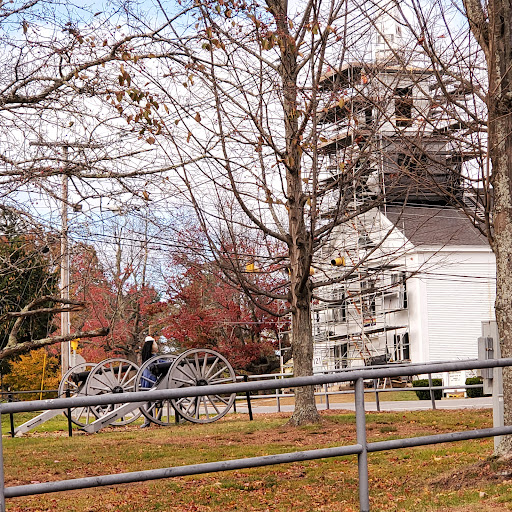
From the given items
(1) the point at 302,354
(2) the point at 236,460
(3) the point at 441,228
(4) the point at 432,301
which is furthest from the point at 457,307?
(2) the point at 236,460

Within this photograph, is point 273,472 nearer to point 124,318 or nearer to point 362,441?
point 362,441

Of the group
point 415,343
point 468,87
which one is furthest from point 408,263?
point 468,87

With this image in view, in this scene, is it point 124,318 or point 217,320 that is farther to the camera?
point 124,318

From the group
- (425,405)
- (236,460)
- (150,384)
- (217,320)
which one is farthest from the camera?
(217,320)

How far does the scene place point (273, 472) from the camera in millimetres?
9062

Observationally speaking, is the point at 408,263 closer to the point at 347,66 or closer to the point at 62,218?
the point at 347,66

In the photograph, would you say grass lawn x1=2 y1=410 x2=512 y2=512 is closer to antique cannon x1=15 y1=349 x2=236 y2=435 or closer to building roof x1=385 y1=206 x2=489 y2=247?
antique cannon x1=15 y1=349 x2=236 y2=435

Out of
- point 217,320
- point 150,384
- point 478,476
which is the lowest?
point 478,476

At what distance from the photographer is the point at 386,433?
1211cm

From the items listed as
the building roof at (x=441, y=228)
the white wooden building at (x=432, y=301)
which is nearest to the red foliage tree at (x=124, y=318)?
the white wooden building at (x=432, y=301)

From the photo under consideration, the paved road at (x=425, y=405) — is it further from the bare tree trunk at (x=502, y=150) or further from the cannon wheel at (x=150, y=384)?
the bare tree trunk at (x=502, y=150)

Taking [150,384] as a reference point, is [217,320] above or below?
above

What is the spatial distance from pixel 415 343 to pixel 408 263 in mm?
3680

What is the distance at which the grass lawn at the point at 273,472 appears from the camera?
6941mm
